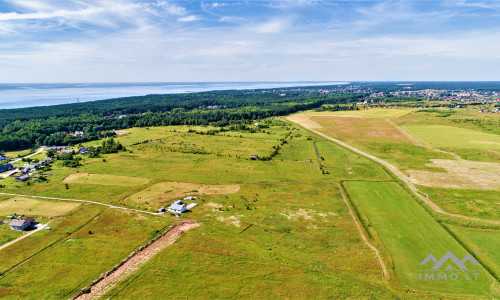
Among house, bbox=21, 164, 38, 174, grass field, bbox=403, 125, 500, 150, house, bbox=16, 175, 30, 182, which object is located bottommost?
house, bbox=16, 175, 30, 182

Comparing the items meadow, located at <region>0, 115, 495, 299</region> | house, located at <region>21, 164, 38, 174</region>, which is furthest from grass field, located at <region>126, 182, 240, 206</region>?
house, located at <region>21, 164, 38, 174</region>

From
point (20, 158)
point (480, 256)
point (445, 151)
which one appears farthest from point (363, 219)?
point (20, 158)

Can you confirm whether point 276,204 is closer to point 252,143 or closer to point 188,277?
point 188,277

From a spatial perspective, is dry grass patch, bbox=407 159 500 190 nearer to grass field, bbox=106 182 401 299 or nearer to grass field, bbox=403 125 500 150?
grass field, bbox=403 125 500 150

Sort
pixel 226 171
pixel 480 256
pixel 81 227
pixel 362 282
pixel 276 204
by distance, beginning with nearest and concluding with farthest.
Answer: pixel 362 282
pixel 480 256
pixel 81 227
pixel 276 204
pixel 226 171

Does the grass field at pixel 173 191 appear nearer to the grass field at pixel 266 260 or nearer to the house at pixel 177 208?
the house at pixel 177 208

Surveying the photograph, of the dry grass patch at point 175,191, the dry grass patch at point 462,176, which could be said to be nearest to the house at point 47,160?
the dry grass patch at point 175,191
